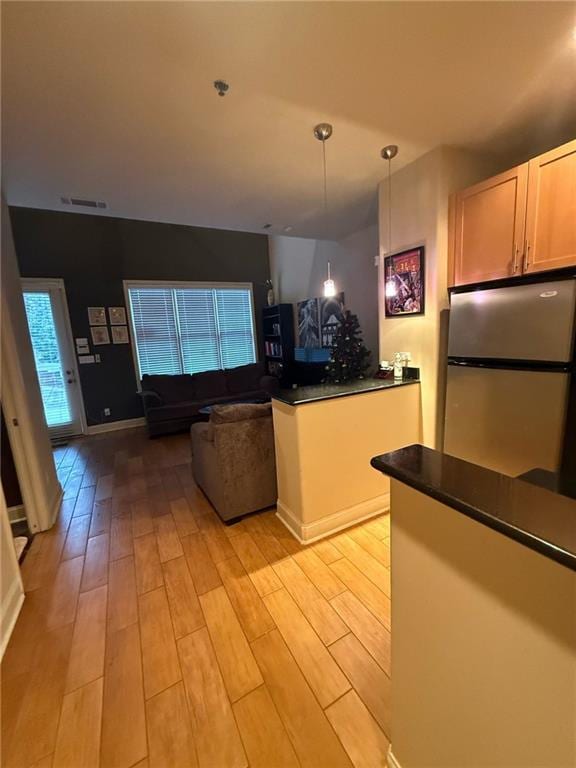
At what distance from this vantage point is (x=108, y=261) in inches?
203

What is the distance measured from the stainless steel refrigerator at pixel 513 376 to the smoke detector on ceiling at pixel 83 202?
10.3ft

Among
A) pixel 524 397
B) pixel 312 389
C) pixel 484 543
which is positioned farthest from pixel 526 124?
pixel 484 543

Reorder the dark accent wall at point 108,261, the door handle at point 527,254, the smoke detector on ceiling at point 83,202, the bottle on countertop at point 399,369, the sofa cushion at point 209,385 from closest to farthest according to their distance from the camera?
the door handle at point 527,254 → the bottle on countertop at point 399,369 → the smoke detector on ceiling at point 83,202 → the dark accent wall at point 108,261 → the sofa cushion at point 209,385

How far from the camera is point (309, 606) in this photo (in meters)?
1.72

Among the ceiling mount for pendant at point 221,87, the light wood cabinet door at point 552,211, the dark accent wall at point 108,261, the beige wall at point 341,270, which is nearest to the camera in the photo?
the ceiling mount for pendant at point 221,87

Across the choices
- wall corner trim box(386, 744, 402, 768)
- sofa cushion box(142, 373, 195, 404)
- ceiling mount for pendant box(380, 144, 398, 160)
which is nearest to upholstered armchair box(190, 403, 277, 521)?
wall corner trim box(386, 744, 402, 768)

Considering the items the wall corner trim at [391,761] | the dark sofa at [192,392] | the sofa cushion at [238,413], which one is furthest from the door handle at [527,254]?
the dark sofa at [192,392]

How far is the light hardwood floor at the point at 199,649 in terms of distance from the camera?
1.17m

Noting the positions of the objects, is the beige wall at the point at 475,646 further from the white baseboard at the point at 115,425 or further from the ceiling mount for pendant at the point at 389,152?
the white baseboard at the point at 115,425

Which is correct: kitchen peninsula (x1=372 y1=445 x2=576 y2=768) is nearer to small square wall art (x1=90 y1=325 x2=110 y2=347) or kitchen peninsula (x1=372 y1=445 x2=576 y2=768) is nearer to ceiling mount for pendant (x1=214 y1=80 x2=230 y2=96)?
ceiling mount for pendant (x1=214 y1=80 x2=230 y2=96)

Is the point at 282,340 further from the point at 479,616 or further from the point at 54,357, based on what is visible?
the point at 479,616

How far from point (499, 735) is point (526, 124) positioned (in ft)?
9.76

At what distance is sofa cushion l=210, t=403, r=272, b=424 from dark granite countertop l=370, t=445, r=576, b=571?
1.64 m

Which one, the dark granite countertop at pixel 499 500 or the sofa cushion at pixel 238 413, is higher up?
the dark granite countertop at pixel 499 500
